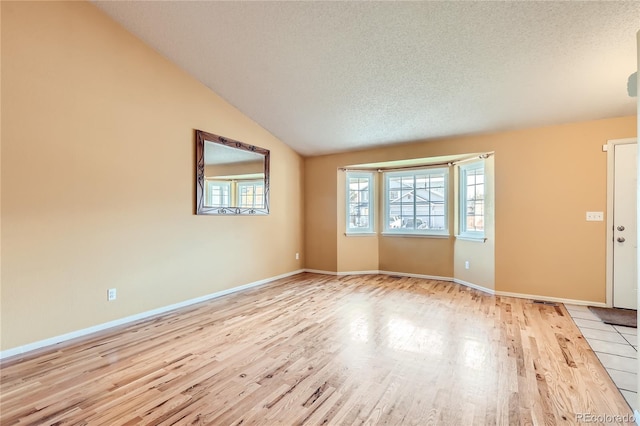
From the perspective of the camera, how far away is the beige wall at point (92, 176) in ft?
8.38

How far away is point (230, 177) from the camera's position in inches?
177

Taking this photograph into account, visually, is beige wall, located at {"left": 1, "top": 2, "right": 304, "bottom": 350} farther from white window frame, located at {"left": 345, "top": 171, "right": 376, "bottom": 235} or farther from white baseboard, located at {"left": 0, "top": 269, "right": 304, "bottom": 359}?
white window frame, located at {"left": 345, "top": 171, "right": 376, "bottom": 235}

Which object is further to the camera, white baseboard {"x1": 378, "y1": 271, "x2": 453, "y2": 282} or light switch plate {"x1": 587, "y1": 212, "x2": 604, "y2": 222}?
white baseboard {"x1": 378, "y1": 271, "x2": 453, "y2": 282}

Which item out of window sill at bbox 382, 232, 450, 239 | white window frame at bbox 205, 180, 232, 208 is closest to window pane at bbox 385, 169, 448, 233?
window sill at bbox 382, 232, 450, 239

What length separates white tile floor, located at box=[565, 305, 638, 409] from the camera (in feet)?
6.76

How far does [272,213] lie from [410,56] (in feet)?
10.8

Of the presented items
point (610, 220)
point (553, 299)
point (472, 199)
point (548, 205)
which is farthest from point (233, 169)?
point (610, 220)

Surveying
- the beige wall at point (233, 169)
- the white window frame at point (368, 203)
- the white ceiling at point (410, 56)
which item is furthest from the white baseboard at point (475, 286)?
the beige wall at point (233, 169)

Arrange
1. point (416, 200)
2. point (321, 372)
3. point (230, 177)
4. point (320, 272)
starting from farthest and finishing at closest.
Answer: point (320, 272)
point (416, 200)
point (230, 177)
point (321, 372)

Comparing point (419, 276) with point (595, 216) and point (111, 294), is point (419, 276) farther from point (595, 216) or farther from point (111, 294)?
point (111, 294)

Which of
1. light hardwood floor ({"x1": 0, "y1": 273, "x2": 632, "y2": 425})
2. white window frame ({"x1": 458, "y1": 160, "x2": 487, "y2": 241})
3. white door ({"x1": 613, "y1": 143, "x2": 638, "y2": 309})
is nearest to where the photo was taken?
light hardwood floor ({"x1": 0, "y1": 273, "x2": 632, "y2": 425})

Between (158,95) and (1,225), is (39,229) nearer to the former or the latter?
(1,225)

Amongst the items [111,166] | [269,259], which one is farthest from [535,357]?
[111,166]

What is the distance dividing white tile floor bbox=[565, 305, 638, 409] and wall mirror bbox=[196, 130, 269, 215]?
14.2 ft
